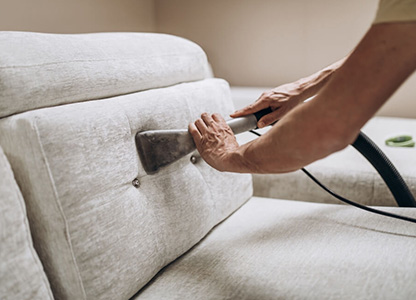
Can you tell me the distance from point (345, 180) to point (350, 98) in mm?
863

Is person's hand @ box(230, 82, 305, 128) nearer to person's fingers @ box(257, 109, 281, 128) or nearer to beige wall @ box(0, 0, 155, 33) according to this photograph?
person's fingers @ box(257, 109, 281, 128)

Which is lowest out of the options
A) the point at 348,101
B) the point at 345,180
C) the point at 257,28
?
the point at 345,180

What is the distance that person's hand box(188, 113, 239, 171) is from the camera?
101 centimetres

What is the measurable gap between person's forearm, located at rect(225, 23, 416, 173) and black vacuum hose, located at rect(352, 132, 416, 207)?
0.51 m

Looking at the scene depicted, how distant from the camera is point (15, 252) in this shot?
0.72m

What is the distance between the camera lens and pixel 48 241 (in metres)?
0.82

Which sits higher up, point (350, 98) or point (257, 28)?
point (350, 98)

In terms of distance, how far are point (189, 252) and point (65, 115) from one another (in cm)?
52

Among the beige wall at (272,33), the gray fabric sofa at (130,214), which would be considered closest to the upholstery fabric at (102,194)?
the gray fabric sofa at (130,214)

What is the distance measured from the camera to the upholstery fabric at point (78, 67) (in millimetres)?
822

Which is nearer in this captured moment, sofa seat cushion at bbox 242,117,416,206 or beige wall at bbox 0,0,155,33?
sofa seat cushion at bbox 242,117,416,206

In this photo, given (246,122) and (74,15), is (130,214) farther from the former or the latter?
(74,15)

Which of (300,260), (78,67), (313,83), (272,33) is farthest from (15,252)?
(272,33)

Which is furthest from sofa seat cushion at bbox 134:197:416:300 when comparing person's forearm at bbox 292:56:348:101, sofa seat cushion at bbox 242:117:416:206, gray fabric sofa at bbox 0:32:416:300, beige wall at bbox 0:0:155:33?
beige wall at bbox 0:0:155:33
